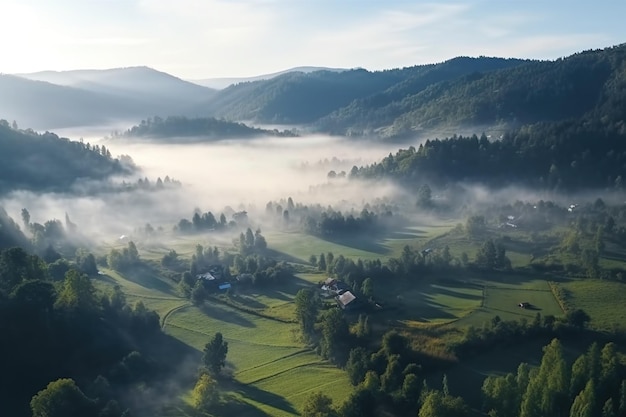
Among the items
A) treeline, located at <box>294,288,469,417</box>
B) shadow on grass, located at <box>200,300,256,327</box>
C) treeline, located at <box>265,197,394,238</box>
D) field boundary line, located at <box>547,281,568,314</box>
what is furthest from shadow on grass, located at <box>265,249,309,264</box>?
field boundary line, located at <box>547,281,568,314</box>

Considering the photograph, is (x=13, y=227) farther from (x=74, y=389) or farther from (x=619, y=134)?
(x=619, y=134)

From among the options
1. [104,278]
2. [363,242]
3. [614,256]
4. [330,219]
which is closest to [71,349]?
[104,278]

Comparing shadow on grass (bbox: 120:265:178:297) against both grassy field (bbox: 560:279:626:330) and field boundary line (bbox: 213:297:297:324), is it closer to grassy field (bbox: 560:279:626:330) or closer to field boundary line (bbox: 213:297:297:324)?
field boundary line (bbox: 213:297:297:324)

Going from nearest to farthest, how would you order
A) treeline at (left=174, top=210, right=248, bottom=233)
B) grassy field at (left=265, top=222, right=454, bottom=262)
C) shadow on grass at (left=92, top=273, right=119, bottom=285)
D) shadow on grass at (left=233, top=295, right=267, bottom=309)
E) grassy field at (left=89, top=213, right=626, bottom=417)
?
grassy field at (left=89, top=213, right=626, bottom=417) < shadow on grass at (left=233, top=295, right=267, bottom=309) < shadow on grass at (left=92, top=273, right=119, bottom=285) < grassy field at (left=265, top=222, right=454, bottom=262) < treeline at (left=174, top=210, right=248, bottom=233)

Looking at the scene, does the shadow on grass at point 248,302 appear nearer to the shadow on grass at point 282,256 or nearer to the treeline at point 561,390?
the shadow on grass at point 282,256

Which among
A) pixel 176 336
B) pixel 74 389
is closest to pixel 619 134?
pixel 176 336

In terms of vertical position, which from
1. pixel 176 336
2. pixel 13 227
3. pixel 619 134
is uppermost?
pixel 619 134
